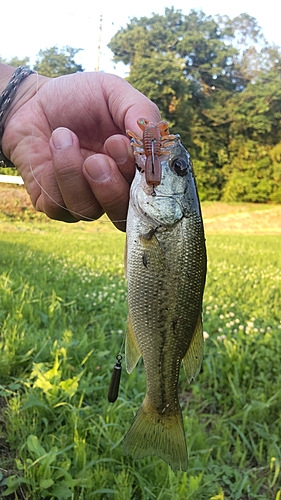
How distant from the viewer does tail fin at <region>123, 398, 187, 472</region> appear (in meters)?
1.31

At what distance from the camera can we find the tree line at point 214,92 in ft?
74.1

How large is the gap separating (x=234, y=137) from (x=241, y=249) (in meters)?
14.3

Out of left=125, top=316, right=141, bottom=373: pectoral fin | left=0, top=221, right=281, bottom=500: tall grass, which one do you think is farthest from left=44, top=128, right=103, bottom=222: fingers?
left=0, top=221, right=281, bottom=500: tall grass

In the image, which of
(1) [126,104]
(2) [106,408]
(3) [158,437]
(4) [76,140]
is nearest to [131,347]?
(3) [158,437]

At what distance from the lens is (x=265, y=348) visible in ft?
11.0

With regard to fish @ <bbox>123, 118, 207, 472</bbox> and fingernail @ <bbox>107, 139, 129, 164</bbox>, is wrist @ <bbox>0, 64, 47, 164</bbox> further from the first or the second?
fish @ <bbox>123, 118, 207, 472</bbox>

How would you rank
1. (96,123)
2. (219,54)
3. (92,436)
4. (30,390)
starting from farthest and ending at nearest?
(219,54), (30,390), (92,436), (96,123)

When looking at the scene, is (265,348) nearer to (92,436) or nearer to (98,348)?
(98,348)

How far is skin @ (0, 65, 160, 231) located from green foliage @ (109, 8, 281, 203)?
20.1 metres

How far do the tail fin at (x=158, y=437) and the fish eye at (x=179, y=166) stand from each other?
73cm

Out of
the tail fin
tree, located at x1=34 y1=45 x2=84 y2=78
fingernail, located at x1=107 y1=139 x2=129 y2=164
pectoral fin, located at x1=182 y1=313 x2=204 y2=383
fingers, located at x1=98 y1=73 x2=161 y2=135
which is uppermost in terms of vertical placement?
tree, located at x1=34 y1=45 x2=84 y2=78

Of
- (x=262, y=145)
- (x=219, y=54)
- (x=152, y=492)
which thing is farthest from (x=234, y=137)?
(x=152, y=492)

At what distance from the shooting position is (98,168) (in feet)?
4.65

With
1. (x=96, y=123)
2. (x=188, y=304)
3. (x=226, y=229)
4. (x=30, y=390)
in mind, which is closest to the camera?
(x=188, y=304)
